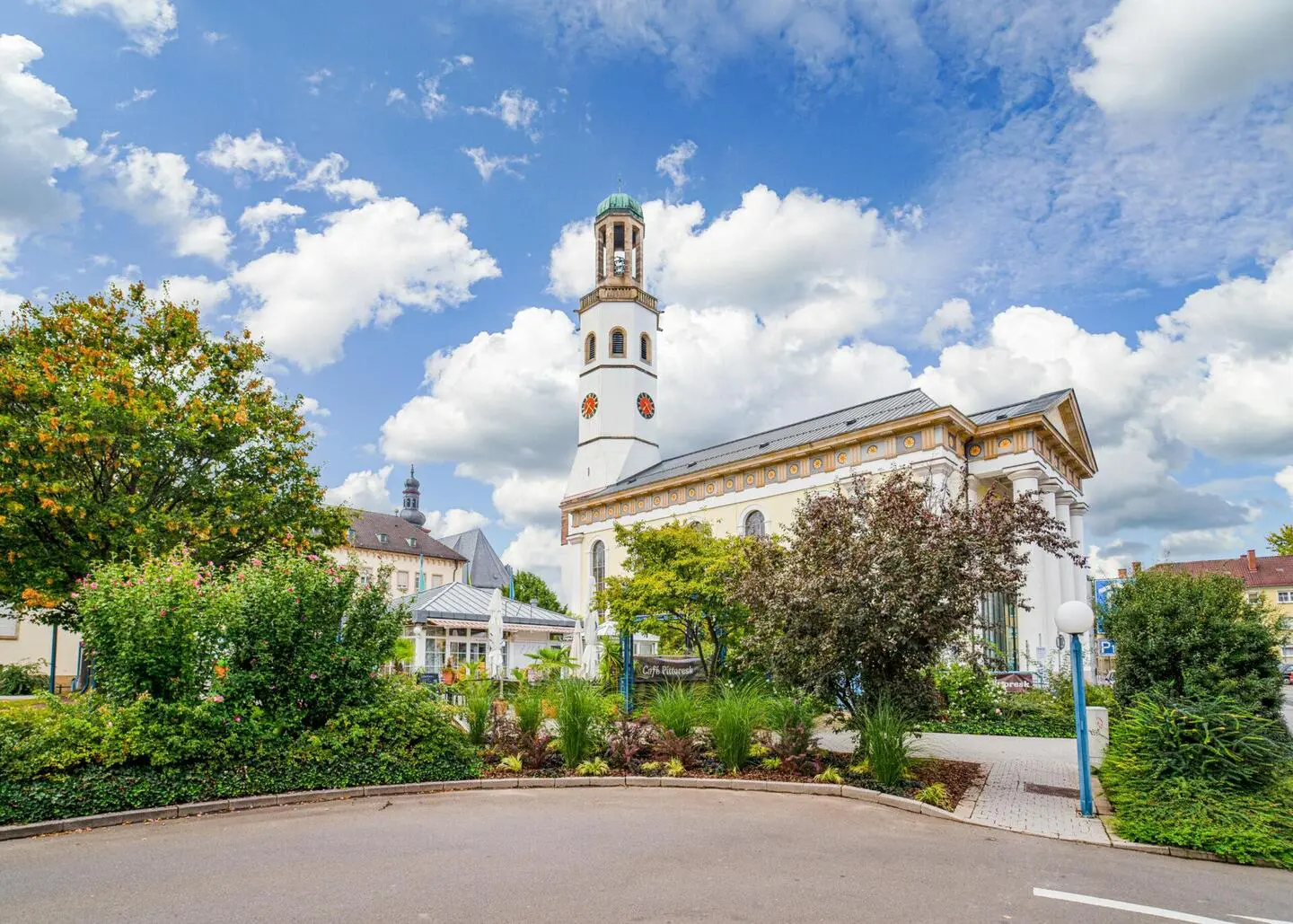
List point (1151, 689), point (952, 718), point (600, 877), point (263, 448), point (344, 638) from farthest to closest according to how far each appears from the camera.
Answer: point (263, 448) < point (952, 718) < point (344, 638) < point (1151, 689) < point (600, 877)

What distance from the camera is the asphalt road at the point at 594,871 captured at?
16.8ft

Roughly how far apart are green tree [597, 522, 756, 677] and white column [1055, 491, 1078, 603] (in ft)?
49.9

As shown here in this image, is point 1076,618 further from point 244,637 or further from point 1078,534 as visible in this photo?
point 1078,534

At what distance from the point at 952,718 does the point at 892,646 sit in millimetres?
7251

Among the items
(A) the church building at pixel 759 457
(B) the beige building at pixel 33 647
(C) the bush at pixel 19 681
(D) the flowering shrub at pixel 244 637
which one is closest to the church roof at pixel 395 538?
(A) the church building at pixel 759 457

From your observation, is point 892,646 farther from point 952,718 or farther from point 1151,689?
point 952,718

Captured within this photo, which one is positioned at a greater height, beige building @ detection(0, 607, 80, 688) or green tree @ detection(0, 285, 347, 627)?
green tree @ detection(0, 285, 347, 627)

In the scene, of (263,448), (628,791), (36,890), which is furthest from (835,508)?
(263,448)

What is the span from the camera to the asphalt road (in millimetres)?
5129

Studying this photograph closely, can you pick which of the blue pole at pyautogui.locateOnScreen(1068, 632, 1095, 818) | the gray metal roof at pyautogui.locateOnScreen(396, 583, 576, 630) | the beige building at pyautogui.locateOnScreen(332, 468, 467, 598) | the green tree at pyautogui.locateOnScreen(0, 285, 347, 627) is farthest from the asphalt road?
the beige building at pyautogui.locateOnScreen(332, 468, 467, 598)

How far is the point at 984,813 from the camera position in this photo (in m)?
8.17

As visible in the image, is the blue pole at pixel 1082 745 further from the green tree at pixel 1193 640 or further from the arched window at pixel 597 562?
the arched window at pixel 597 562

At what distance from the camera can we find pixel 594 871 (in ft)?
19.4

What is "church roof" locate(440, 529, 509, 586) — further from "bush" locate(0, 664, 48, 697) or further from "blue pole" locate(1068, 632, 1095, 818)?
"blue pole" locate(1068, 632, 1095, 818)
